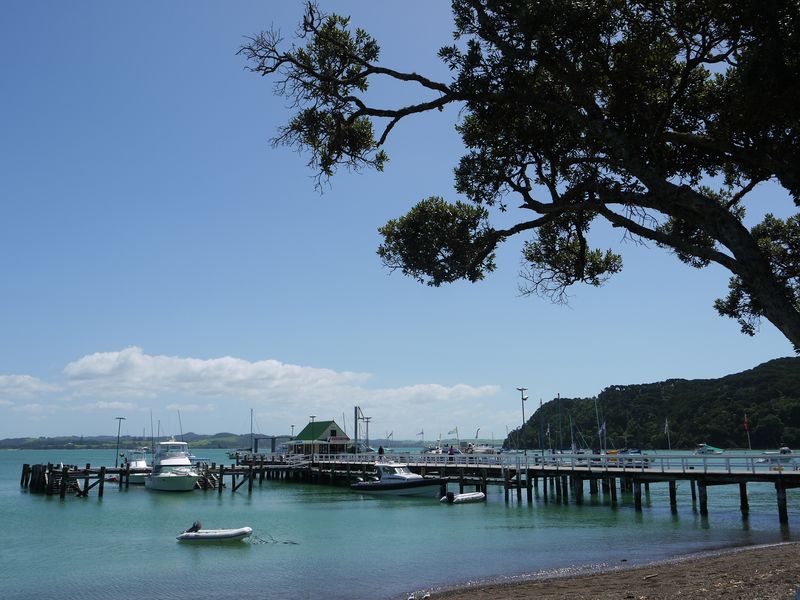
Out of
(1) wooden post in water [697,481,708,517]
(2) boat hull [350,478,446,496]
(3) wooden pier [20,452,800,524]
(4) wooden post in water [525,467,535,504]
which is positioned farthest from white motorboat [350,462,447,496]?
(1) wooden post in water [697,481,708,517]

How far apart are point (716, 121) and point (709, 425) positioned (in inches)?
4997

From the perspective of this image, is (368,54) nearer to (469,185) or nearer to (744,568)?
(469,185)

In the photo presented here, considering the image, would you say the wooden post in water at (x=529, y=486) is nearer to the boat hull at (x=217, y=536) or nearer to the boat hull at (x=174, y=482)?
the boat hull at (x=217, y=536)

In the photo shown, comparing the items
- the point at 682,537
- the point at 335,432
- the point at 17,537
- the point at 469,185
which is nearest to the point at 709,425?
the point at 335,432

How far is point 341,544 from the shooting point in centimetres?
2853

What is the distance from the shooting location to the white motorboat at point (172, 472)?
184 ft

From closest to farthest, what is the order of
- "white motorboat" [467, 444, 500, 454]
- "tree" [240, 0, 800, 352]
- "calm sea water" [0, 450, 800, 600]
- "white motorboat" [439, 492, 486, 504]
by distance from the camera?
"tree" [240, 0, 800, 352]
"calm sea water" [0, 450, 800, 600]
"white motorboat" [439, 492, 486, 504]
"white motorboat" [467, 444, 500, 454]

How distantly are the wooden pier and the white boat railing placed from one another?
6 centimetres

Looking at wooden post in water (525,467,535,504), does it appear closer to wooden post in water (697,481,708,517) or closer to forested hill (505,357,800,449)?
wooden post in water (697,481,708,517)

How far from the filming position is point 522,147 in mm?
12555

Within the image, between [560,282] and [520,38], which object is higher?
[520,38]

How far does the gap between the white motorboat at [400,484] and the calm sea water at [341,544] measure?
74.6 inches

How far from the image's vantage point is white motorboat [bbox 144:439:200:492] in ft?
184

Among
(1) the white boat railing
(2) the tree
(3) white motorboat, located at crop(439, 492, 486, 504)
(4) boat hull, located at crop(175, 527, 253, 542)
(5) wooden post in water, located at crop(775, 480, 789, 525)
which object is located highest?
(2) the tree
